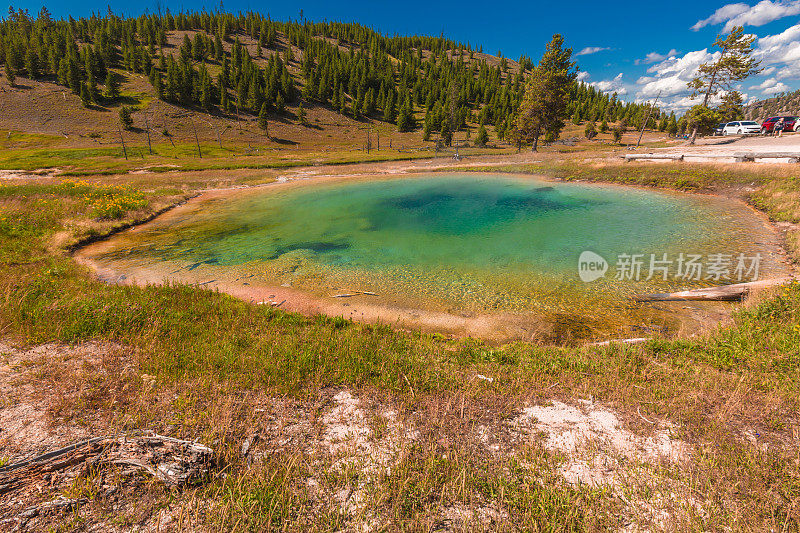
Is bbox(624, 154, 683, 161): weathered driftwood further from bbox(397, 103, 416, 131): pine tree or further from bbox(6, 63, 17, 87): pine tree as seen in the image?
bbox(6, 63, 17, 87): pine tree

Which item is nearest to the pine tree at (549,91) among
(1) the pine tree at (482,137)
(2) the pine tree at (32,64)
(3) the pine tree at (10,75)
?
(1) the pine tree at (482,137)

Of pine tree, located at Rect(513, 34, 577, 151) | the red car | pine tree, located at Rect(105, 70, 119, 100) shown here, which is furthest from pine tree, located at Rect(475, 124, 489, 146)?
pine tree, located at Rect(105, 70, 119, 100)

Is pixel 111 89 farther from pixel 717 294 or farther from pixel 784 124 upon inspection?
pixel 784 124

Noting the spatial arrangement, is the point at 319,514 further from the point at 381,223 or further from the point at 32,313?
the point at 381,223

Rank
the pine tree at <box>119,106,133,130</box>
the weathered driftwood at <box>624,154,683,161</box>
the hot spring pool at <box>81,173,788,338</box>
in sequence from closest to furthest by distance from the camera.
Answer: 1. the hot spring pool at <box>81,173,788,338</box>
2. the weathered driftwood at <box>624,154,683,161</box>
3. the pine tree at <box>119,106,133,130</box>

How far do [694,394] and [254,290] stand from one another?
576 inches

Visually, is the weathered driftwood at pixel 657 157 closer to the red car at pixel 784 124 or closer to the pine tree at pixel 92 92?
the red car at pixel 784 124

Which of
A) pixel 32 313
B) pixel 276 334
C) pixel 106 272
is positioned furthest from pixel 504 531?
pixel 106 272

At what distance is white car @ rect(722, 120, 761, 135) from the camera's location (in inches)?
2274

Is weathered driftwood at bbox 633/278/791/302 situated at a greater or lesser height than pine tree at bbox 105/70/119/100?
lesser

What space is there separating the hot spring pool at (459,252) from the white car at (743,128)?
50.6m

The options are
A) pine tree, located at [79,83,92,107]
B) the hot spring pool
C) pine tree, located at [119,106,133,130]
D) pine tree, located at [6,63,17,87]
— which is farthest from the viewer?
pine tree, located at [6,63,17,87]

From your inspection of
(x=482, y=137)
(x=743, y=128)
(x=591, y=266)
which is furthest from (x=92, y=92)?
(x=743, y=128)

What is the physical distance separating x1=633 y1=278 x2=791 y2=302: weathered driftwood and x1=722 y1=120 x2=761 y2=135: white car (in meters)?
73.4
